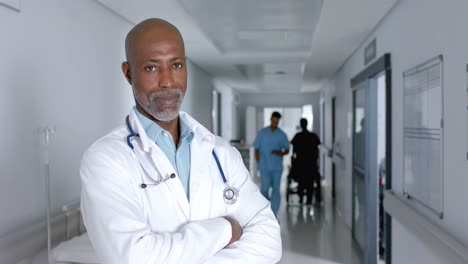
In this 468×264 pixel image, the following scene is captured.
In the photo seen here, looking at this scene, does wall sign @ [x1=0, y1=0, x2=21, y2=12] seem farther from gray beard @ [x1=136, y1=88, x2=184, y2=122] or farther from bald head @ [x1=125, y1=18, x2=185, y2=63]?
gray beard @ [x1=136, y1=88, x2=184, y2=122]

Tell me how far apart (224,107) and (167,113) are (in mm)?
10448

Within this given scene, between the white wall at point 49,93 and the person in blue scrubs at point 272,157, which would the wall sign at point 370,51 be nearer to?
the person in blue scrubs at point 272,157

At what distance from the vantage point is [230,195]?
4.64ft

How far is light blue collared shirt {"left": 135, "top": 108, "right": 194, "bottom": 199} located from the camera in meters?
1.39

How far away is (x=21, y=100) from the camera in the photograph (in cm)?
227

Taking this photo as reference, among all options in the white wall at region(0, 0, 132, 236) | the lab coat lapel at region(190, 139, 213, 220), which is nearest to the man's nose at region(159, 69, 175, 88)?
the lab coat lapel at region(190, 139, 213, 220)

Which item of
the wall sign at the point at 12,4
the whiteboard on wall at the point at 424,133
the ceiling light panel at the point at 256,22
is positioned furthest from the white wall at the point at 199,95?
the wall sign at the point at 12,4

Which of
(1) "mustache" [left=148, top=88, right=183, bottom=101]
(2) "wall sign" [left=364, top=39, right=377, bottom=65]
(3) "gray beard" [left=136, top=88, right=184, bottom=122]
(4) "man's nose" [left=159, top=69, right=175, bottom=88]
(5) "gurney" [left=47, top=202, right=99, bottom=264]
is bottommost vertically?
(5) "gurney" [left=47, top=202, right=99, bottom=264]

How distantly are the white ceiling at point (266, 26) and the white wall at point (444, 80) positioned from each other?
27cm

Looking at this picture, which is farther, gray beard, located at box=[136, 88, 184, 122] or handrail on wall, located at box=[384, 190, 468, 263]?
handrail on wall, located at box=[384, 190, 468, 263]

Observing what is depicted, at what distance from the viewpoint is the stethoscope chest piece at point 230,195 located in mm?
1413

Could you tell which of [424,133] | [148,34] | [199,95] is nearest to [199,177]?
[148,34]

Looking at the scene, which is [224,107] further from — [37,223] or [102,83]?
[37,223]

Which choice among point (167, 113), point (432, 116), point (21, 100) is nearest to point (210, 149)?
point (167, 113)
